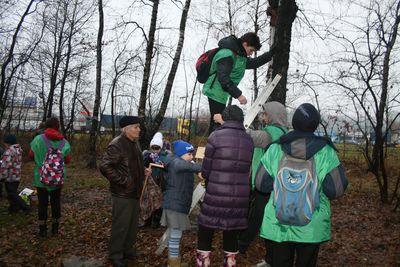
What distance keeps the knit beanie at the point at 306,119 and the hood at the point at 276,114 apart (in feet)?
4.19

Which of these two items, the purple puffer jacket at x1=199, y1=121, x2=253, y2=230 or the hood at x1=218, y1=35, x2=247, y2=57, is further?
the hood at x1=218, y1=35, x2=247, y2=57

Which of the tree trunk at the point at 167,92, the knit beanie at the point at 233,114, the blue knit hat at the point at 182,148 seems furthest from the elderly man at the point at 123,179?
the tree trunk at the point at 167,92

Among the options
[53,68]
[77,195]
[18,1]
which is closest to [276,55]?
[77,195]

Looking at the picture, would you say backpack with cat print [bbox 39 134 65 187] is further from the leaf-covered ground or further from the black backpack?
the black backpack

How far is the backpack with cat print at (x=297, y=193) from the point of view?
303 centimetres

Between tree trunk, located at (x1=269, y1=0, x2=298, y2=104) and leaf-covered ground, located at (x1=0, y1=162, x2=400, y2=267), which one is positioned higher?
tree trunk, located at (x1=269, y1=0, x2=298, y2=104)

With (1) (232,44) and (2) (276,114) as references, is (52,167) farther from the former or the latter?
(2) (276,114)

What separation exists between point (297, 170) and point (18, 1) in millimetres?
18776

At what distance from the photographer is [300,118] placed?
125 inches

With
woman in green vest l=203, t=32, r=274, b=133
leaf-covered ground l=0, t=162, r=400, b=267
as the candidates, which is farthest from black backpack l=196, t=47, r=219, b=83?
leaf-covered ground l=0, t=162, r=400, b=267

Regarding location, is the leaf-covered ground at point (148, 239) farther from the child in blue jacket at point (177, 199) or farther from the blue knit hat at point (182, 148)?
the blue knit hat at point (182, 148)

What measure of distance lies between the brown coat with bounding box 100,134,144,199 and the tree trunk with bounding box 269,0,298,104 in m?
2.37

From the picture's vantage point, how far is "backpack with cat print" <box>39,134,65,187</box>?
5930 mm

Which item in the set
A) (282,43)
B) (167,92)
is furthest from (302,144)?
(167,92)
